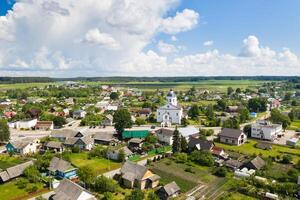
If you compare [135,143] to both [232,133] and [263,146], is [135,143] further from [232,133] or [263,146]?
[263,146]

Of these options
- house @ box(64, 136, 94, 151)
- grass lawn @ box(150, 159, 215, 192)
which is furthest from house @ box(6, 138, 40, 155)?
grass lawn @ box(150, 159, 215, 192)

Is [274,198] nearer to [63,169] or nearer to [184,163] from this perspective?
[184,163]

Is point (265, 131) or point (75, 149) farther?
point (265, 131)

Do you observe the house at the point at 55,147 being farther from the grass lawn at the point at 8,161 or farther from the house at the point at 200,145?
the house at the point at 200,145

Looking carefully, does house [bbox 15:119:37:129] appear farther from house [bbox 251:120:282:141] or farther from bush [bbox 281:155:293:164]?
bush [bbox 281:155:293:164]

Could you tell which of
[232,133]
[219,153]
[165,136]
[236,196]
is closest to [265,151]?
[232,133]
